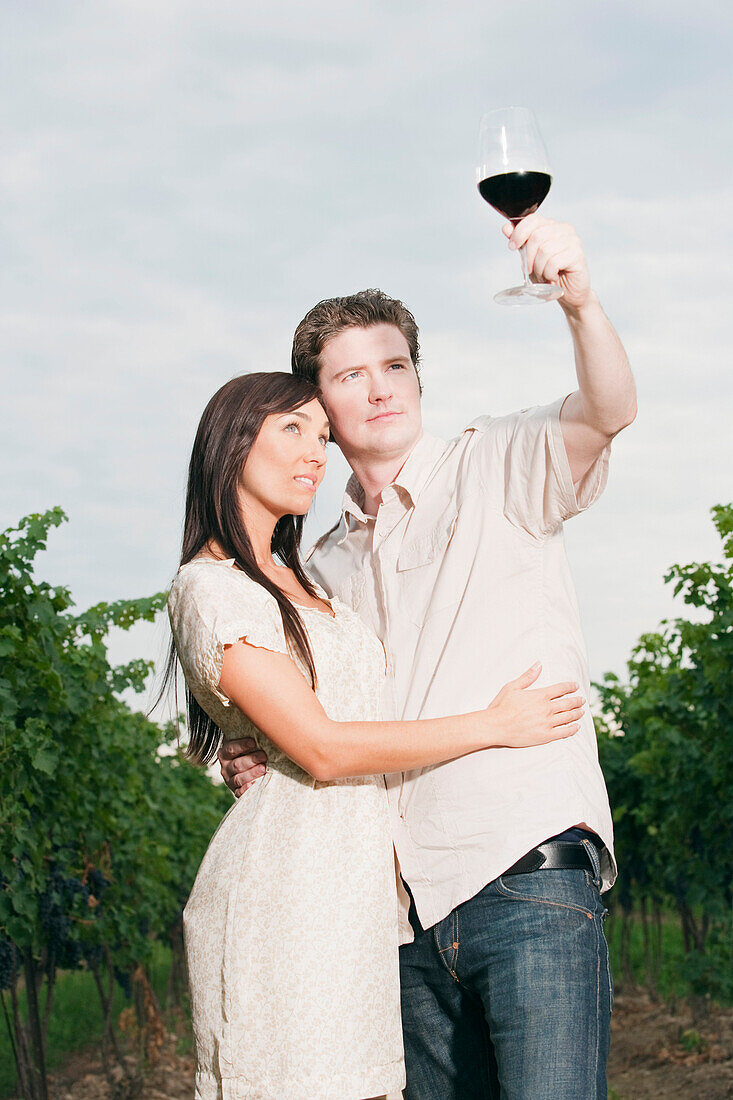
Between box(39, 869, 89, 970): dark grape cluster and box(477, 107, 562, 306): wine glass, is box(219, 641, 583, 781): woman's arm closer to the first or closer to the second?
box(477, 107, 562, 306): wine glass

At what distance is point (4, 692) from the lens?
Result: 185 inches

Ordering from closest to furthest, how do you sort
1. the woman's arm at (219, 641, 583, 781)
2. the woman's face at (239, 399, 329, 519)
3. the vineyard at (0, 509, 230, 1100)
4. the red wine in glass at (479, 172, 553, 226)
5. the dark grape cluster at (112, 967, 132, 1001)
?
the red wine in glass at (479, 172, 553, 226) → the woman's arm at (219, 641, 583, 781) → the woman's face at (239, 399, 329, 519) → the vineyard at (0, 509, 230, 1100) → the dark grape cluster at (112, 967, 132, 1001)

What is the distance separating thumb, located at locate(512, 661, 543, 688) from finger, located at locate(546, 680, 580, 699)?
0.12ft

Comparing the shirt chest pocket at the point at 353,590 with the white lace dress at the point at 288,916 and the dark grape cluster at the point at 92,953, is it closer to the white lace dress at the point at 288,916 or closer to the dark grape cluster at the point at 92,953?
the white lace dress at the point at 288,916

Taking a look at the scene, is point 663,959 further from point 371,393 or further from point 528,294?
point 528,294

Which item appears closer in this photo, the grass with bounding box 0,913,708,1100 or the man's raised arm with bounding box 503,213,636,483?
the man's raised arm with bounding box 503,213,636,483

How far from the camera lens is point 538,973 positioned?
2.14 m

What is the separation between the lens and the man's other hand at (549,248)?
74.0 inches

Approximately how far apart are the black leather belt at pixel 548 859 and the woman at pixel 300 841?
19 centimetres

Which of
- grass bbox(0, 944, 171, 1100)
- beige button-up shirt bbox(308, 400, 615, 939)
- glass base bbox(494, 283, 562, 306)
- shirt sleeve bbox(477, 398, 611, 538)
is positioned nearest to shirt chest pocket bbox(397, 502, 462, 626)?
beige button-up shirt bbox(308, 400, 615, 939)

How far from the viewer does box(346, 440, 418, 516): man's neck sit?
2764 millimetres

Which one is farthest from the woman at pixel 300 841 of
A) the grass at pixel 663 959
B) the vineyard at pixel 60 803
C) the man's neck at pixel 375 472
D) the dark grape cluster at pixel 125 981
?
the dark grape cluster at pixel 125 981

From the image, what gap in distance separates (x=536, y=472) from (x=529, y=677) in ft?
1.31

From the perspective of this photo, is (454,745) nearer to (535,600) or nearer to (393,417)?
(535,600)
